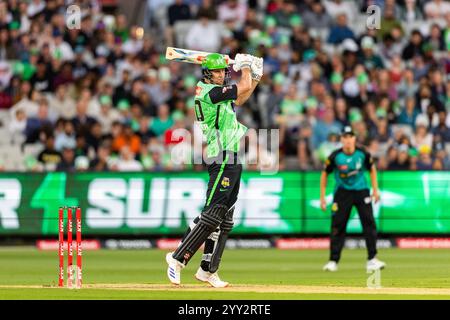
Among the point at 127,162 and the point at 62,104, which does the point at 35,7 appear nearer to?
the point at 62,104

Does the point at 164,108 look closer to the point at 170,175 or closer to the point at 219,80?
the point at 170,175

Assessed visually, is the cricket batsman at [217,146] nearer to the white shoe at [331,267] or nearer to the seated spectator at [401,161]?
the white shoe at [331,267]

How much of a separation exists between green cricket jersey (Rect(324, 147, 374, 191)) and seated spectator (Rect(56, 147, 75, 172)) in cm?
783

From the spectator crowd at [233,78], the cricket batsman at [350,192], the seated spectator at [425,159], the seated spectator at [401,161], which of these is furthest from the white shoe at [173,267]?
the seated spectator at [425,159]

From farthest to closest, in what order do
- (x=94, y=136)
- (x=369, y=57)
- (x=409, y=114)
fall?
(x=369, y=57), (x=409, y=114), (x=94, y=136)

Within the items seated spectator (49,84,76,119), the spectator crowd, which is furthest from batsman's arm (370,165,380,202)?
seated spectator (49,84,76,119)

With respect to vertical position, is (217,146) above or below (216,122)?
below

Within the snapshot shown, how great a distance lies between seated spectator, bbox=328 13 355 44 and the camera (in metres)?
29.7

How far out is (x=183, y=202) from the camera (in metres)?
25.6

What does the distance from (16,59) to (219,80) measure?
14502 millimetres

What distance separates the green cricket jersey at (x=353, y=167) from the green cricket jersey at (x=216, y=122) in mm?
4414

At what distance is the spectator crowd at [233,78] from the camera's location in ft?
88.7

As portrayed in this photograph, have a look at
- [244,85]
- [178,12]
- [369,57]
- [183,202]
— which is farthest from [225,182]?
[178,12]

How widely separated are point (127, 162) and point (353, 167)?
7607 mm
